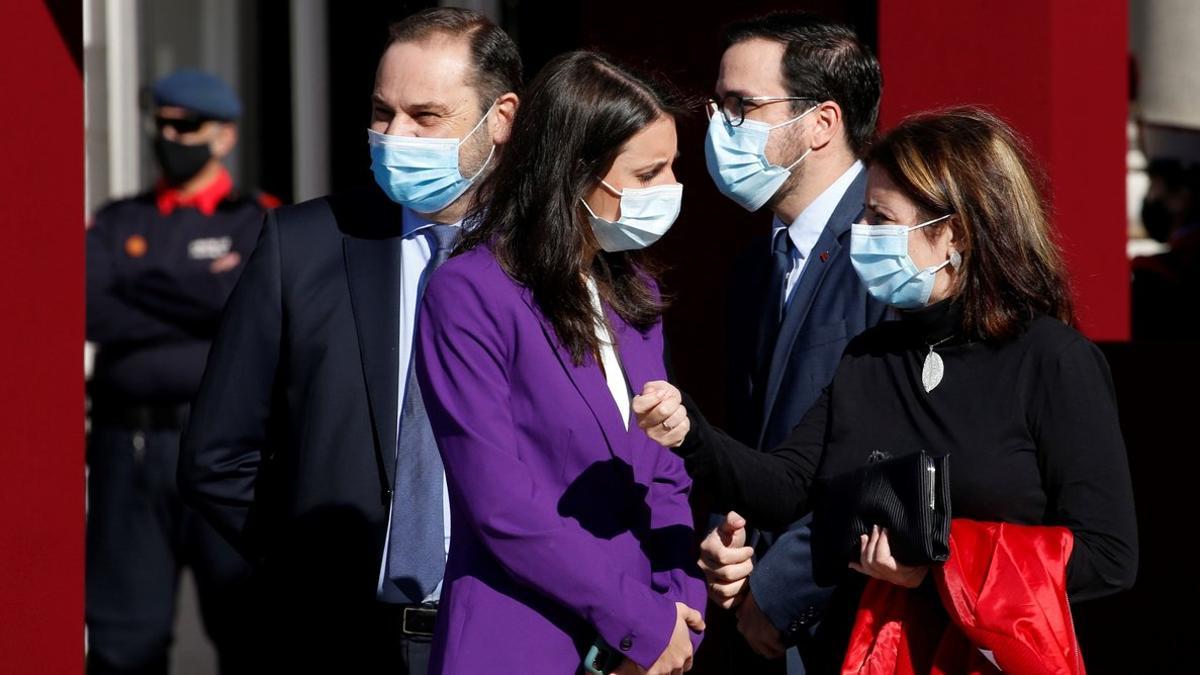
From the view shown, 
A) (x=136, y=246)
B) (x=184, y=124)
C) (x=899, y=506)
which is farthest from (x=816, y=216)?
(x=184, y=124)

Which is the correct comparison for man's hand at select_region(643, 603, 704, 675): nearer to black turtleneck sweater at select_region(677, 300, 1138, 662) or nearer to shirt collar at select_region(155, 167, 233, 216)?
black turtleneck sweater at select_region(677, 300, 1138, 662)

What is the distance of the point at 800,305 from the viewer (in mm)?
3785

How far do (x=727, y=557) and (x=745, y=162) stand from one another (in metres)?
1.11

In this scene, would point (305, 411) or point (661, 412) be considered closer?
point (661, 412)

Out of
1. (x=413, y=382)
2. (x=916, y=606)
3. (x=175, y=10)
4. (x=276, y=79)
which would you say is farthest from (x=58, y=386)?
(x=175, y=10)

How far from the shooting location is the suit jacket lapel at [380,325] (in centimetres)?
373

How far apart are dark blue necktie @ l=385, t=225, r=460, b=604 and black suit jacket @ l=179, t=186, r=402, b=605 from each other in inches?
1.9

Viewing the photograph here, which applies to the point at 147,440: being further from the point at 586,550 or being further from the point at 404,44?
the point at 586,550

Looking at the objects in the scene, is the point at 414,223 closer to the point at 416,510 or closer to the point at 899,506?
the point at 416,510

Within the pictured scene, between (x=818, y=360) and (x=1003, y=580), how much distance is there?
35.0 inches

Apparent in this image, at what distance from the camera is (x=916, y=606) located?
3.08 m

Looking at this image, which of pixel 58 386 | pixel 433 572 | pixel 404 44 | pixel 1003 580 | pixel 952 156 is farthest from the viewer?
pixel 58 386

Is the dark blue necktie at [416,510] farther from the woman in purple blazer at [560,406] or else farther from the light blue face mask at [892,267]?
the light blue face mask at [892,267]

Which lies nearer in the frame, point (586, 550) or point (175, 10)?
point (586, 550)
